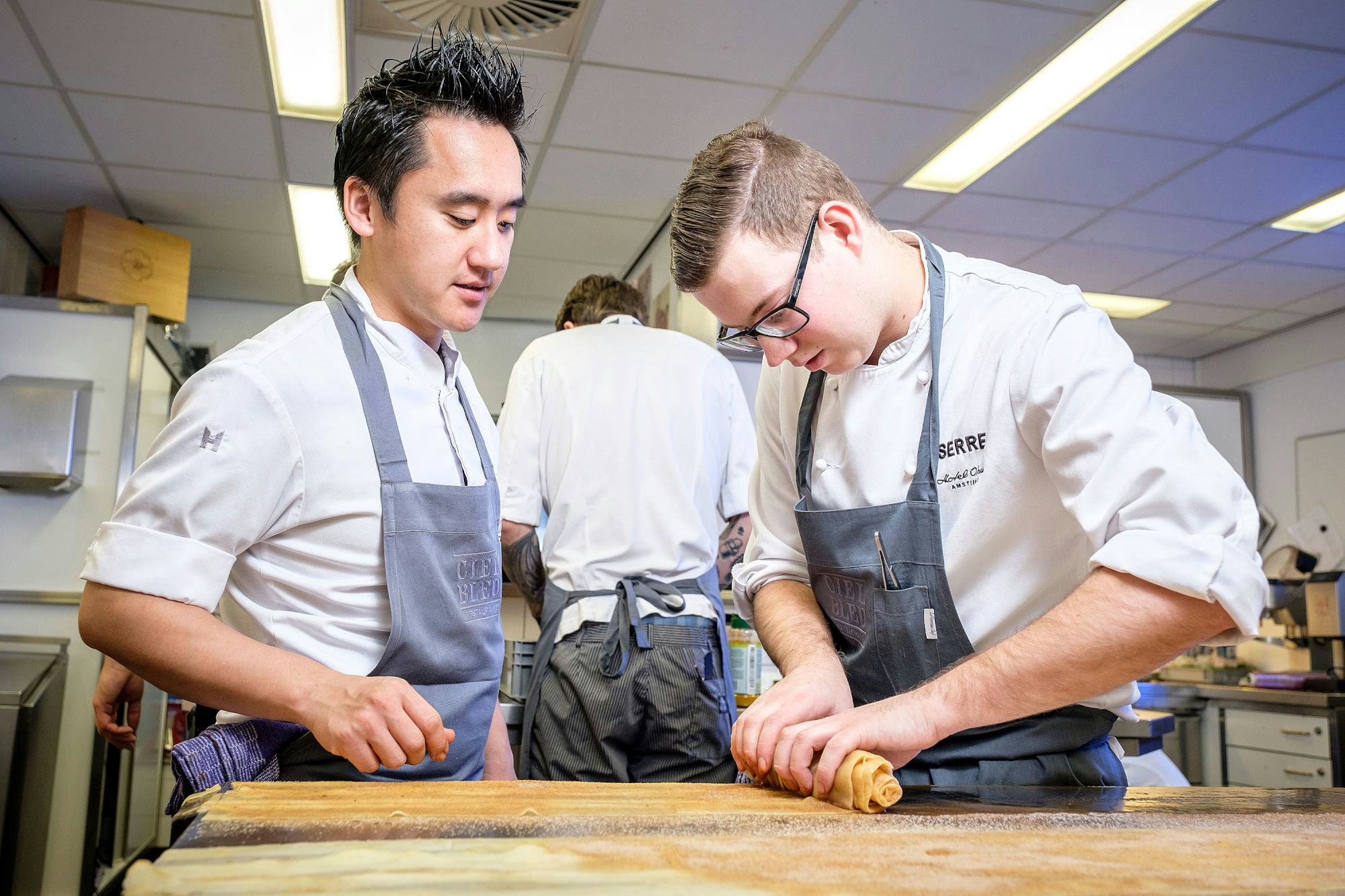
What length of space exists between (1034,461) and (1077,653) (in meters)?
0.26

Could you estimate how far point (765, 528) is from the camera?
154 centimetres

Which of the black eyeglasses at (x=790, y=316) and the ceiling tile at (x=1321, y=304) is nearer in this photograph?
the black eyeglasses at (x=790, y=316)

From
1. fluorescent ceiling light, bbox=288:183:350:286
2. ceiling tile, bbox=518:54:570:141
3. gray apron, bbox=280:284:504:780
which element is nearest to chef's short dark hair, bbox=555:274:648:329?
ceiling tile, bbox=518:54:570:141

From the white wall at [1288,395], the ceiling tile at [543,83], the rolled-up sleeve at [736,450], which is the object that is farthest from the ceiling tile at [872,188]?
the white wall at [1288,395]

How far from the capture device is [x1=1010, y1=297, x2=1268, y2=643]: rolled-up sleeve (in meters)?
0.99

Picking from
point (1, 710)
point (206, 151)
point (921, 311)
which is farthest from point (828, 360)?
point (206, 151)

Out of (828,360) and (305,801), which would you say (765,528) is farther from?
(305,801)

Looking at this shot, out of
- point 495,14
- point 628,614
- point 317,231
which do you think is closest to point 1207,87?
point 495,14

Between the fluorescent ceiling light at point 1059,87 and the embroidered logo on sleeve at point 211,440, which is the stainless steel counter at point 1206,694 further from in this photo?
the embroidered logo on sleeve at point 211,440

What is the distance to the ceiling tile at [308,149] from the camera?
398cm

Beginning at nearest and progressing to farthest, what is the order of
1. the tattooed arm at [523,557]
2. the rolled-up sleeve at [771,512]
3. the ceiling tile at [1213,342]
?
the rolled-up sleeve at [771,512]
the tattooed arm at [523,557]
the ceiling tile at [1213,342]

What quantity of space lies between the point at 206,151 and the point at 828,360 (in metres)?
3.79

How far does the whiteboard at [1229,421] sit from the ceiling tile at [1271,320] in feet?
1.64

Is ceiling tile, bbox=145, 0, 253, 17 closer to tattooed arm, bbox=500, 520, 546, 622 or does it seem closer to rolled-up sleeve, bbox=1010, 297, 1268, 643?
tattooed arm, bbox=500, 520, 546, 622
